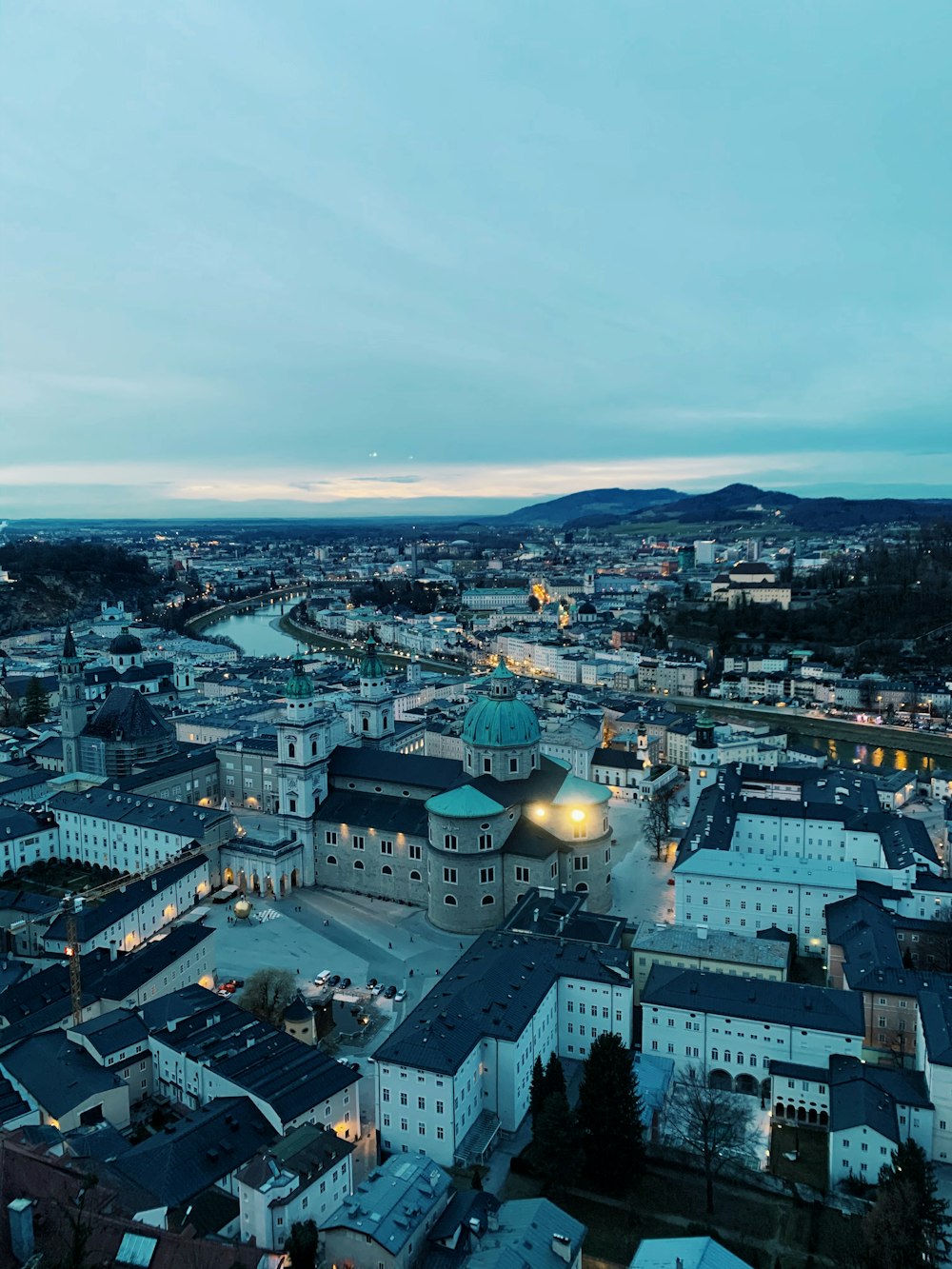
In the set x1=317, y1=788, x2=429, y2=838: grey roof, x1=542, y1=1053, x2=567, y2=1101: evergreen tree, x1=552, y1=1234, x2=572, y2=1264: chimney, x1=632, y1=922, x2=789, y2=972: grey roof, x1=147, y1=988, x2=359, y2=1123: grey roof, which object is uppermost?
x1=317, y1=788, x2=429, y2=838: grey roof

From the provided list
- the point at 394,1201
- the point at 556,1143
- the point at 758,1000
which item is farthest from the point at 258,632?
the point at 394,1201

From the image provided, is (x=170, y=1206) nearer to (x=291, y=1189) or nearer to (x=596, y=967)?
(x=291, y=1189)

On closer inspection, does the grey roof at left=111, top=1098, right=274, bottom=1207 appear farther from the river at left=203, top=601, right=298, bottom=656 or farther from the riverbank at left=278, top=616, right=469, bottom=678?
the river at left=203, top=601, right=298, bottom=656

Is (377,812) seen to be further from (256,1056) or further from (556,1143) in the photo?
(556,1143)

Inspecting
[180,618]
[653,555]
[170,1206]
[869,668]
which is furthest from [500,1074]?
[653,555]

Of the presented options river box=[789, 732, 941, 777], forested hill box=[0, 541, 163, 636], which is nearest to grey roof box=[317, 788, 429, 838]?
river box=[789, 732, 941, 777]

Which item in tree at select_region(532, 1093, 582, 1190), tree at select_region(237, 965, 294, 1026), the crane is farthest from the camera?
tree at select_region(237, 965, 294, 1026)
